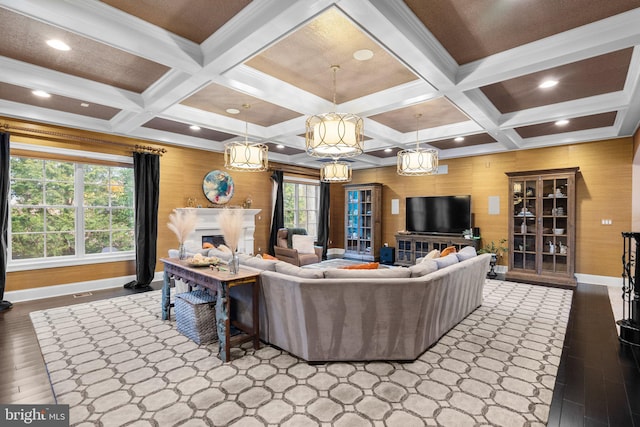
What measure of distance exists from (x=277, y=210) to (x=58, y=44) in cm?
545

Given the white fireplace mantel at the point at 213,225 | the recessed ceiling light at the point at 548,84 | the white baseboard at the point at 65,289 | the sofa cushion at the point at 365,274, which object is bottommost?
the white baseboard at the point at 65,289

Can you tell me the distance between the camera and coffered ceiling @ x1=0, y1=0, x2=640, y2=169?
2365 millimetres

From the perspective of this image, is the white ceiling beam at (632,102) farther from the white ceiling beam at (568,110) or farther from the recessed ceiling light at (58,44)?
the recessed ceiling light at (58,44)

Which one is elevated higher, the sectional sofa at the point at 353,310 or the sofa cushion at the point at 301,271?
the sofa cushion at the point at 301,271

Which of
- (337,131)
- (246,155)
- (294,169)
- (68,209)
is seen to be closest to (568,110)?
(337,131)

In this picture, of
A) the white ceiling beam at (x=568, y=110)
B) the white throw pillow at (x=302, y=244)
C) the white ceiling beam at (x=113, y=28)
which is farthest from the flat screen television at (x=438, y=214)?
the white ceiling beam at (x=113, y=28)

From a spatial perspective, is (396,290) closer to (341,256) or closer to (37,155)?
(37,155)

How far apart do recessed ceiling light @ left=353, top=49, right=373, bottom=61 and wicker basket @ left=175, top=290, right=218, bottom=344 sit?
290 cm

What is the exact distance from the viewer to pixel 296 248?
7.15 m

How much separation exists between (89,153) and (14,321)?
2.78 metres

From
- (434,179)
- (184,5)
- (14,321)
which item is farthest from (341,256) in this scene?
(184,5)

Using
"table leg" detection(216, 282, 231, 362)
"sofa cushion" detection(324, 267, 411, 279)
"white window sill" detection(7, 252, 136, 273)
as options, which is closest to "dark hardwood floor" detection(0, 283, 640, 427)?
"white window sill" detection(7, 252, 136, 273)

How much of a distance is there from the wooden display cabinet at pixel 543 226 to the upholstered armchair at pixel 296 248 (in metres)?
4.12

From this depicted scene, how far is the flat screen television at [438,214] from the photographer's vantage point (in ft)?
23.9
